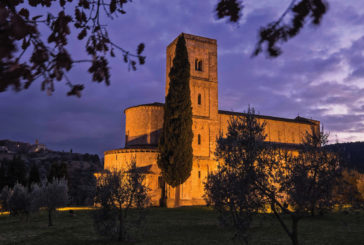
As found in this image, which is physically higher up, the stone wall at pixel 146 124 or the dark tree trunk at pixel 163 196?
the stone wall at pixel 146 124

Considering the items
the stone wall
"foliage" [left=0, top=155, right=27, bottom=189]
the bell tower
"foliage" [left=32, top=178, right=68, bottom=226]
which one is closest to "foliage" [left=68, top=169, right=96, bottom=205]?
"foliage" [left=32, top=178, right=68, bottom=226]

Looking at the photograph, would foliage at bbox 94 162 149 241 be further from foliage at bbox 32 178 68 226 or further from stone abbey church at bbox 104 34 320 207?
stone abbey church at bbox 104 34 320 207

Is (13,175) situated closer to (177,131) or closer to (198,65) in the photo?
(177,131)

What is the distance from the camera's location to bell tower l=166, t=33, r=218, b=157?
34.8 m

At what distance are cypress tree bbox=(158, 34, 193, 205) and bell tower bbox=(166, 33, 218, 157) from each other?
4.34 m

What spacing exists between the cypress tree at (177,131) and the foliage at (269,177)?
17.6m

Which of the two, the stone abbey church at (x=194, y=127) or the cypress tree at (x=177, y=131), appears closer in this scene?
the cypress tree at (x=177, y=131)

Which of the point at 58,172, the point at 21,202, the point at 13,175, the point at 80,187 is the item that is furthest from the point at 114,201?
the point at 80,187

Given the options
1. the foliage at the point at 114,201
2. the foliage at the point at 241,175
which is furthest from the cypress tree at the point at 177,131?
the foliage at the point at 241,175

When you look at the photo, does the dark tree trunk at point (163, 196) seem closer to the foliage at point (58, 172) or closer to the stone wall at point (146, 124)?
the stone wall at point (146, 124)

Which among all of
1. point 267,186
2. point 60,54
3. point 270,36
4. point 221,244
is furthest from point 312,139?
point 60,54

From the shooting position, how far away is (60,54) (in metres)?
2.29

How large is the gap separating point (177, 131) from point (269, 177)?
784 inches

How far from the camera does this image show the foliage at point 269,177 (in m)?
8.92
